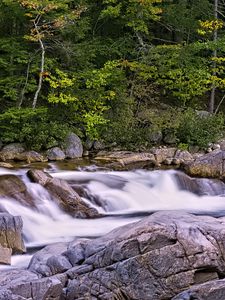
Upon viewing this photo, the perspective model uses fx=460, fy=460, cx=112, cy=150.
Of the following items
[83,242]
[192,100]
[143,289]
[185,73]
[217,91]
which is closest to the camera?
[143,289]

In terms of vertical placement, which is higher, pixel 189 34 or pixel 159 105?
pixel 189 34

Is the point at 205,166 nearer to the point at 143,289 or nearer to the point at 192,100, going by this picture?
the point at 192,100

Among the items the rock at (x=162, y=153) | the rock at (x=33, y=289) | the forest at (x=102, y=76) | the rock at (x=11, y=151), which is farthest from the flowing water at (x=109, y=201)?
the forest at (x=102, y=76)

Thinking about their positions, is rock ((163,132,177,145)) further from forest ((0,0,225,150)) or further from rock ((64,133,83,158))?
rock ((64,133,83,158))

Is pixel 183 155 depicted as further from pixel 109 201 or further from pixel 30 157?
Answer: pixel 30 157

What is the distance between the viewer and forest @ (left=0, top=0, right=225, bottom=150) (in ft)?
49.8

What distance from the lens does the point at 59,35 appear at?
16438mm

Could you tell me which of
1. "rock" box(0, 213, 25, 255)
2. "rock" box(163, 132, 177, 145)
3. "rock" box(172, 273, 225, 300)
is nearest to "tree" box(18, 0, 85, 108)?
"rock" box(163, 132, 177, 145)

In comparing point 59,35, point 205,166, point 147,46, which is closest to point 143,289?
point 205,166

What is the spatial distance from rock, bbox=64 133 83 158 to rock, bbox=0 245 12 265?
740 cm

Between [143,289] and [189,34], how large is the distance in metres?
16.2

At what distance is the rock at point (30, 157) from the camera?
1388cm

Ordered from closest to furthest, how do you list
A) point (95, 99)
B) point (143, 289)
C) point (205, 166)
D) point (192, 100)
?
point (143, 289), point (205, 166), point (95, 99), point (192, 100)

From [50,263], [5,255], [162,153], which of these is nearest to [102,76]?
[162,153]
